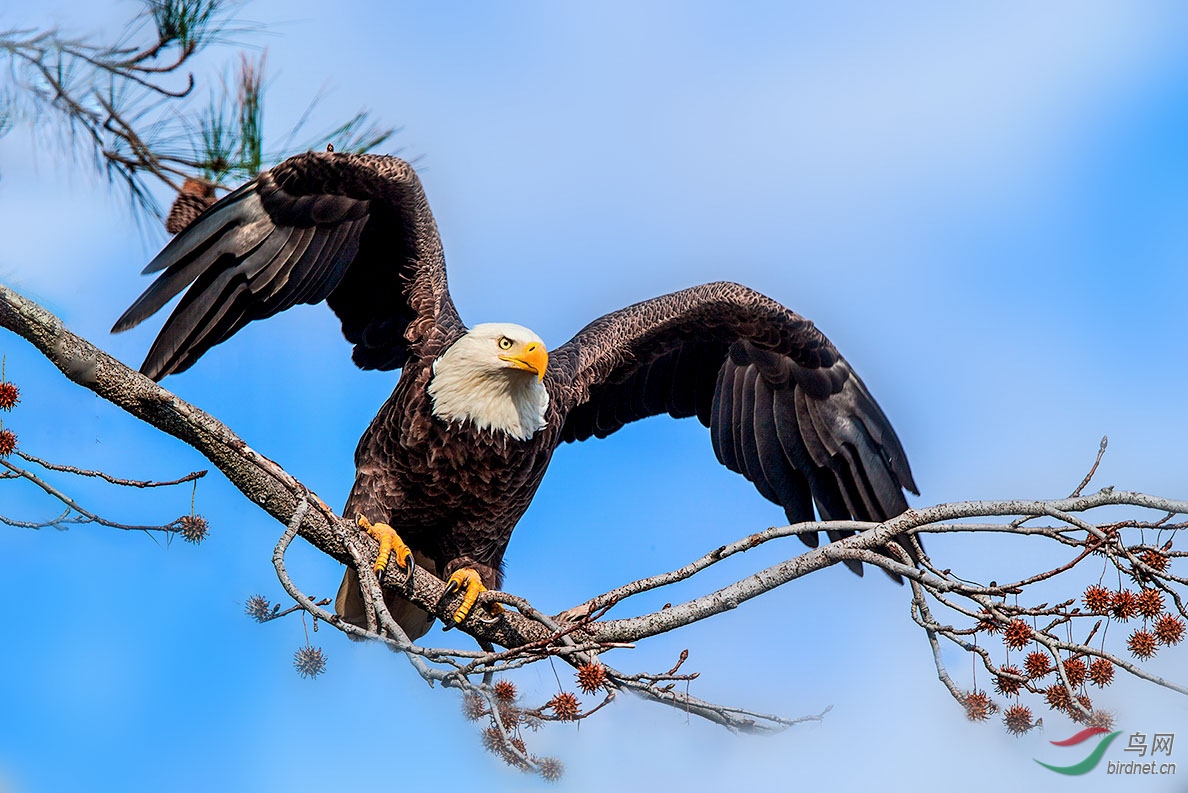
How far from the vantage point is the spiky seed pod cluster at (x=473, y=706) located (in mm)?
2812

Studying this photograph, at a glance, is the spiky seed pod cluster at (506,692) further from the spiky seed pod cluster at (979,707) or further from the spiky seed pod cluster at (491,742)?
the spiky seed pod cluster at (979,707)

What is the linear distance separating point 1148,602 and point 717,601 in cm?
115

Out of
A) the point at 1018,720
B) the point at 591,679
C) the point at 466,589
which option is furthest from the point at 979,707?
the point at 466,589

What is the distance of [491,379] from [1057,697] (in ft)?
7.25

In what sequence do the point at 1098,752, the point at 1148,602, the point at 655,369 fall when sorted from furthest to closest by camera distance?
the point at 655,369
the point at 1098,752
the point at 1148,602

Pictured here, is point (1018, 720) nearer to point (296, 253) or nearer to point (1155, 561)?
point (1155, 561)

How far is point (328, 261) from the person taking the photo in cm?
427

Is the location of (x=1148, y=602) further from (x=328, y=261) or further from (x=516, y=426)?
(x=328, y=261)

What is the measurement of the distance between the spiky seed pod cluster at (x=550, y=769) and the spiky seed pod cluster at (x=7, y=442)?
1.83 m

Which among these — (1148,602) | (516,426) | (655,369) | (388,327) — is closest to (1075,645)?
(1148,602)

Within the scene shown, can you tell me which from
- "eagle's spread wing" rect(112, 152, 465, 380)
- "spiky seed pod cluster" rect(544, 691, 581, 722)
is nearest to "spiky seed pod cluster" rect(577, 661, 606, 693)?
"spiky seed pod cluster" rect(544, 691, 581, 722)

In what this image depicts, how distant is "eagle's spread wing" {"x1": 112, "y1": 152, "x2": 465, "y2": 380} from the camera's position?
407cm

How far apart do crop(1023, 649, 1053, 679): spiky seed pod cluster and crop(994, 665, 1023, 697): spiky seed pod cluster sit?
34 mm

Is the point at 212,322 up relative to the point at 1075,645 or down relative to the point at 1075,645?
up
